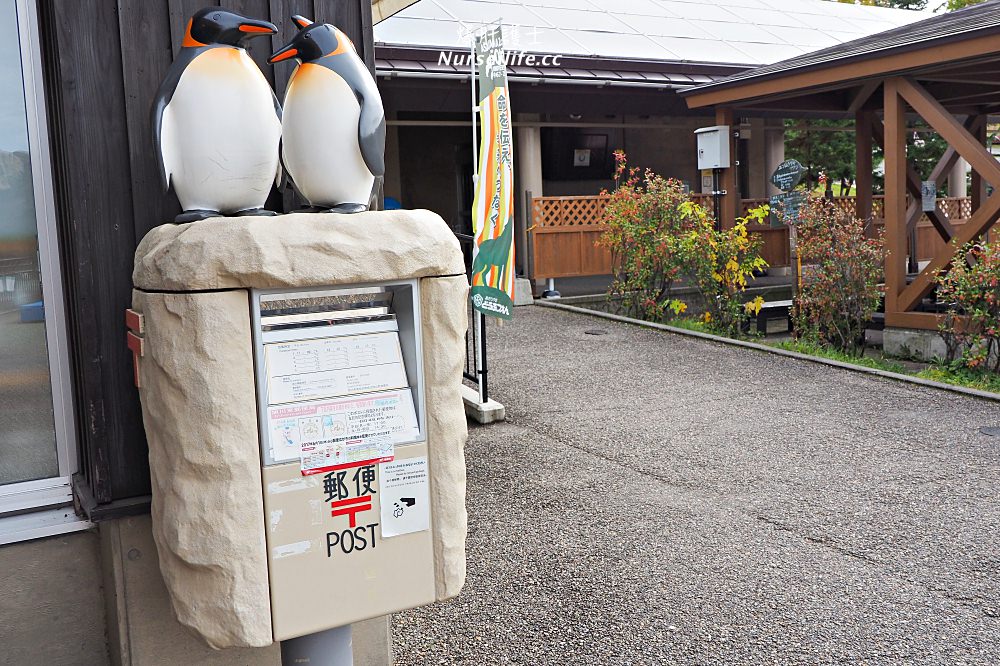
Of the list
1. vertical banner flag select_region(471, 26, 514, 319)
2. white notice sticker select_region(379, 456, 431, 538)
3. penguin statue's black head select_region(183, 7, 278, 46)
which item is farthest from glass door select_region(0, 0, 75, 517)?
vertical banner flag select_region(471, 26, 514, 319)

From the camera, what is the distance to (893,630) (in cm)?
320

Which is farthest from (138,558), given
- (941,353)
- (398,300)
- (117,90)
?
(941,353)

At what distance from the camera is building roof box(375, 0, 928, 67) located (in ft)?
39.4

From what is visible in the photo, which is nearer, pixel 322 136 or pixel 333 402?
pixel 333 402

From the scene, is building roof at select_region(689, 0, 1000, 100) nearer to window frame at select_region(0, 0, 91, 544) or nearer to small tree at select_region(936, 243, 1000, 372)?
small tree at select_region(936, 243, 1000, 372)

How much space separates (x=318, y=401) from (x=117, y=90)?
3.53 feet

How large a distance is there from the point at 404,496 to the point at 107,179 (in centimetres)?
119

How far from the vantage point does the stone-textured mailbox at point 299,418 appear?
2049 mm

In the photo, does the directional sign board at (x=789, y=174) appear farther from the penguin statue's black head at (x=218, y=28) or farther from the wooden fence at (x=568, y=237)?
the penguin statue's black head at (x=218, y=28)

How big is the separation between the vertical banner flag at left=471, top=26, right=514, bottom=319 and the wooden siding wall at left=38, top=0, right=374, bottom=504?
3376 millimetres

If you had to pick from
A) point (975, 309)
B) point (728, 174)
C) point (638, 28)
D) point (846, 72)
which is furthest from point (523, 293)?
point (975, 309)

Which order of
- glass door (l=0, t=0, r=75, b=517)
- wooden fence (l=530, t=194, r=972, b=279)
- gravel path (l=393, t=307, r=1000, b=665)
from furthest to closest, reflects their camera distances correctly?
wooden fence (l=530, t=194, r=972, b=279) → gravel path (l=393, t=307, r=1000, b=665) → glass door (l=0, t=0, r=75, b=517)

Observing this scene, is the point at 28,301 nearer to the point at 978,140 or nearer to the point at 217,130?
the point at 217,130

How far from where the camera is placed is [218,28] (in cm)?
223
